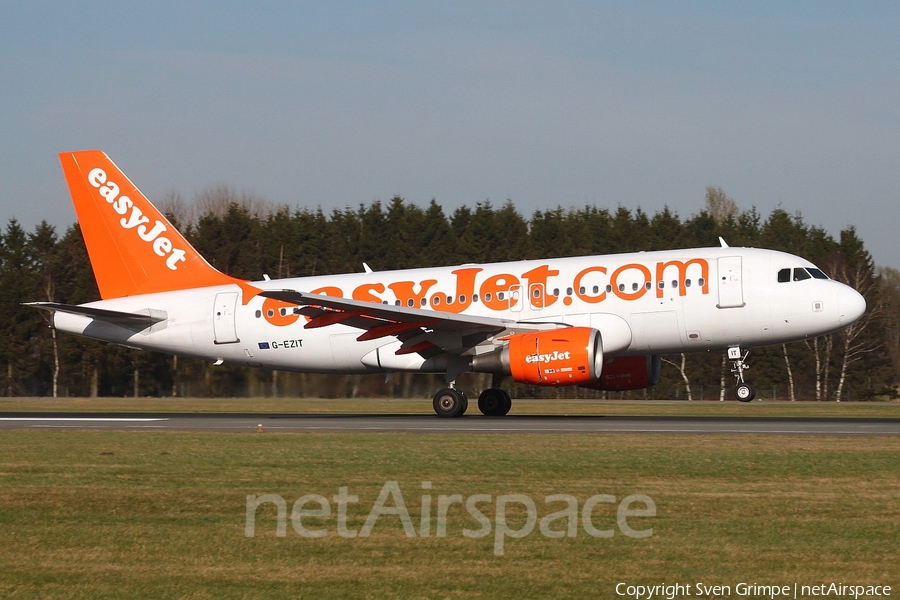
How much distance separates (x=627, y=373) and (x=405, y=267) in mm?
44697

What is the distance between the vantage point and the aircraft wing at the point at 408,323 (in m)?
26.7

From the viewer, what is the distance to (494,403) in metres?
30.1

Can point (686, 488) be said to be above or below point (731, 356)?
below

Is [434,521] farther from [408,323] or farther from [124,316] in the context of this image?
[124,316]

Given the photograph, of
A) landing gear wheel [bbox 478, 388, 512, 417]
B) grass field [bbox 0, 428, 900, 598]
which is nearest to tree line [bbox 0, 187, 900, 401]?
landing gear wheel [bbox 478, 388, 512, 417]

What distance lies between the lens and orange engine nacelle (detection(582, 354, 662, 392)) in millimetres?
29266

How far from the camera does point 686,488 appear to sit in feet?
43.3

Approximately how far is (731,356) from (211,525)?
19949mm

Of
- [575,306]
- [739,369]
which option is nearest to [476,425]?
[575,306]

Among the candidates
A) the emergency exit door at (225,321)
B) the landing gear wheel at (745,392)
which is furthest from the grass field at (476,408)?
the emergency exit door at (225,321)

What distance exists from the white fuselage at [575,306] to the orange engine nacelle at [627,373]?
114cm

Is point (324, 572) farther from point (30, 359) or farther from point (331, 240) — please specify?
point (331, 240)

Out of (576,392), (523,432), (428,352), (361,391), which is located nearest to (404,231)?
(576,392)

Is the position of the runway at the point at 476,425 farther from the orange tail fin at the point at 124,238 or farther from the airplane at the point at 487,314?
the orange tail fin at the point at 124,238
